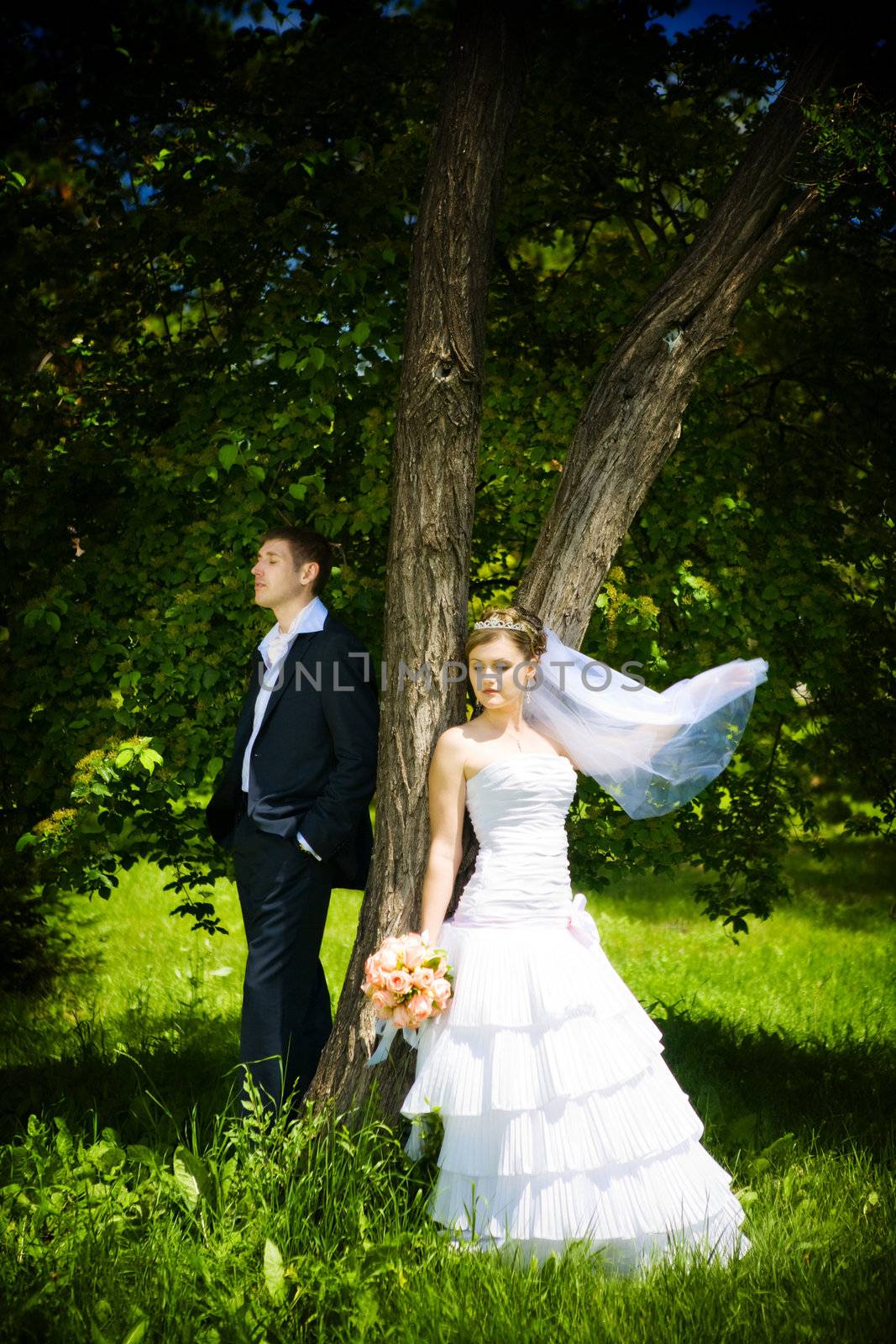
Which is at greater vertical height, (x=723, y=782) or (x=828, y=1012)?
(x=723, y=782)

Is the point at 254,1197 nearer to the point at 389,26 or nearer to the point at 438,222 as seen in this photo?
the point at 438,222

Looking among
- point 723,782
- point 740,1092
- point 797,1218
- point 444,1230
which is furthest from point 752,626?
point 444,1230

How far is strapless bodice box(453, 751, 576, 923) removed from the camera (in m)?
3.51

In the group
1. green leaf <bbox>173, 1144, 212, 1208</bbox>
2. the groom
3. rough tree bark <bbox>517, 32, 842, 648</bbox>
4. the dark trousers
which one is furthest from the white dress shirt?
green leaf <bbox>173, 1144, 212, 1208</bbox>

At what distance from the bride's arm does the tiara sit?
355 mm

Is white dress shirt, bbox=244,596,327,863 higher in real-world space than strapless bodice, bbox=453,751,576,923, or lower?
higher

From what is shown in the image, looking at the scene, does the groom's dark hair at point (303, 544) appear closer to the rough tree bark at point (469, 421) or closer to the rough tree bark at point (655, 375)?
the rough tree bark at point (469, 421)

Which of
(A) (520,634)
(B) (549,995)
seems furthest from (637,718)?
(B) (549,995)

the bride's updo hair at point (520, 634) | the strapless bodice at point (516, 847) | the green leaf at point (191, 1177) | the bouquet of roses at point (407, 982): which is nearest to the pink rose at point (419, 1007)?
the bouquet of roses at point (407, 982)

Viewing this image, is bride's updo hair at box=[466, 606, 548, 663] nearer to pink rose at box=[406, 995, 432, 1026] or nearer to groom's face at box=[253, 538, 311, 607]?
groom's face at box=[253, 538, 311, 607]

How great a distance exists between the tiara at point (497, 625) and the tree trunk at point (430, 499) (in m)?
0.14

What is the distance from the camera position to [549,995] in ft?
10.9

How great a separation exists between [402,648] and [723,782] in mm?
2658

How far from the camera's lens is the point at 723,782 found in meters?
5.71
